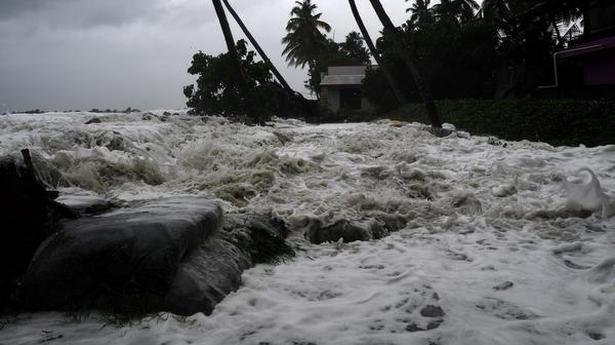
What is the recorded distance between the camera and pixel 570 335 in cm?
219

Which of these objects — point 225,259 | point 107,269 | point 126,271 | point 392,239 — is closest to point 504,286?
point 392,239

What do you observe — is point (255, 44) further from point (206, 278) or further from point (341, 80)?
point (206, 278)

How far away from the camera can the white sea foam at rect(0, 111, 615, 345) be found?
2.30 m

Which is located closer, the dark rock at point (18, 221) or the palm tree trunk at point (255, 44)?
the dark rock at point (18, 221)

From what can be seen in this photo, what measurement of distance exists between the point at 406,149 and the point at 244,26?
15399mm

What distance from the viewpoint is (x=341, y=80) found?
87.0 ft

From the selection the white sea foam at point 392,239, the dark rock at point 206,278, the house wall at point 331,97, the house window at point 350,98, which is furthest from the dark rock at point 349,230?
the house window at point 350,98

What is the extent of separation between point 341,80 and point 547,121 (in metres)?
17.6

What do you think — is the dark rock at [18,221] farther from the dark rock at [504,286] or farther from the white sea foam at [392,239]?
the dark rock at [504,286]

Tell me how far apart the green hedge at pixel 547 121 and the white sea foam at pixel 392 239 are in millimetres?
1385

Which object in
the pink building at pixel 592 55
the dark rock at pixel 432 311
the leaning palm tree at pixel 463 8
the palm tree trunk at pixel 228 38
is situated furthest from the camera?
the leaning palm tree at pixel 463 8

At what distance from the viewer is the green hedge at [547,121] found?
873 cm

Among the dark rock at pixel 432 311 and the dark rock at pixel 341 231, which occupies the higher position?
the dark rock at pixel 341 231

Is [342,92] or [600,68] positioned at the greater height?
[342,92]
